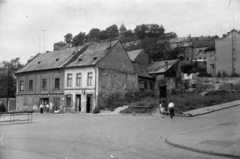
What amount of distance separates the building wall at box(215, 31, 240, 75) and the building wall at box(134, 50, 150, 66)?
16127 millimetres

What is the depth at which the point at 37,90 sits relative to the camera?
41.9 meters

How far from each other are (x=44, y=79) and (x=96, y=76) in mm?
11052

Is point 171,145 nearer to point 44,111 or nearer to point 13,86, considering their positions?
point 44,111

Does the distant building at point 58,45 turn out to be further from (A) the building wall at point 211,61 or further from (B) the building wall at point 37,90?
(A) the building wall at point 211,61

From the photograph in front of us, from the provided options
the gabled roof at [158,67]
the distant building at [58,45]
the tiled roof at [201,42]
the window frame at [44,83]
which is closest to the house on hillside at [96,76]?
the window frame at [44,83]

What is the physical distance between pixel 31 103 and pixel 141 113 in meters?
23.0

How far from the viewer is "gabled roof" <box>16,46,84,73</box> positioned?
1606 inches

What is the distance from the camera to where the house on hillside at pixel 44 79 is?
129 feet

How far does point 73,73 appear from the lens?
123 feet

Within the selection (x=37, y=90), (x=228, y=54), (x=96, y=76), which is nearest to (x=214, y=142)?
(x=96, y=76)

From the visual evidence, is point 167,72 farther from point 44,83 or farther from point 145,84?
point 44,83

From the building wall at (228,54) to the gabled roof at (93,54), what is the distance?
25.2m

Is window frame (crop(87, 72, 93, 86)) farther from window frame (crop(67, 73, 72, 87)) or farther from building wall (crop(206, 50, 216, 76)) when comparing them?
building wall (crop(206, 50, 216, 76))

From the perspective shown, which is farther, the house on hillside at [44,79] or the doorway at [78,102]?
the house on hillside at [44,79]
